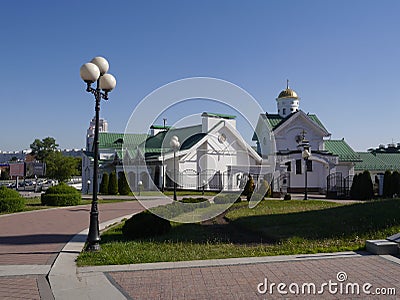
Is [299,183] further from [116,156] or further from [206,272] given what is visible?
[206,272]

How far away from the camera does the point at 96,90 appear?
33.1 feet

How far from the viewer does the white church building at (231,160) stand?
121 ft

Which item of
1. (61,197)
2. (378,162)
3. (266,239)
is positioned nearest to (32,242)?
(266,239)

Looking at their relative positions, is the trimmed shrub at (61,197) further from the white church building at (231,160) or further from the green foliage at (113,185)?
the green foliage at (113,185)

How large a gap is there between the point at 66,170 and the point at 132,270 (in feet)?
179

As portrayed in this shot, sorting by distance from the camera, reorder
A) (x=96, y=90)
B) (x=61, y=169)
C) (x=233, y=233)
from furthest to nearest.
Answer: (x=61, y=169) → (x=233, y=233) → (x=96, y=90)

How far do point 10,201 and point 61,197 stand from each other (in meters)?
4.02

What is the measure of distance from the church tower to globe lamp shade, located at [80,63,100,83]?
136ft

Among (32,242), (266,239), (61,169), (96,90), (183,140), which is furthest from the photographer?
(61,169)

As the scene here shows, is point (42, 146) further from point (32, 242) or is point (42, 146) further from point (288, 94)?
point (32, 242)

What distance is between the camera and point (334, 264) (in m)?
7.84

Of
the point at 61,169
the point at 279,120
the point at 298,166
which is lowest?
the point at 61,169

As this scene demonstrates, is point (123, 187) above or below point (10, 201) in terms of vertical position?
above

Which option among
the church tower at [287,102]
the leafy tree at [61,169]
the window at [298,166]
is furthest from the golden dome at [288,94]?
the leafy tree at [61,169]
